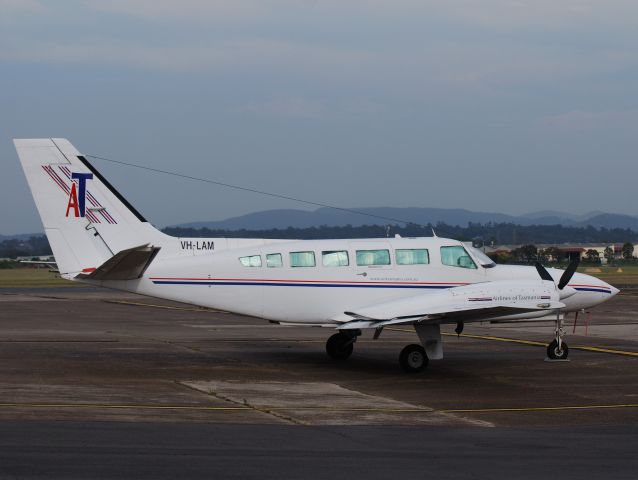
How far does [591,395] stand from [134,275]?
1010 cm

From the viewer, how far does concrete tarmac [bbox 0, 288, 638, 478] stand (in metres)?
12.0

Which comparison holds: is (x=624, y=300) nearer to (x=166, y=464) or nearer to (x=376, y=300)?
(x=376, y=300)

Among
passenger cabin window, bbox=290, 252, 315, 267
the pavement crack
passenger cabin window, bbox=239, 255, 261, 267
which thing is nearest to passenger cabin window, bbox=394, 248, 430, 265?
passenger cabin window, bbox=290, 252, 315, 267

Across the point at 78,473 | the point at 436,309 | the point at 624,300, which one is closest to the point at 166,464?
the point at 78,473

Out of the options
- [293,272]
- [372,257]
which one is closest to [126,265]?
[293,272]

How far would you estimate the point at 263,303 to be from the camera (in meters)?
22.8

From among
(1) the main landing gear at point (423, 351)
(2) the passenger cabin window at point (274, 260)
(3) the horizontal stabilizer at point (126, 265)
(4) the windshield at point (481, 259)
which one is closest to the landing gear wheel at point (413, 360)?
(1) the main landing gear at point (423, 351)

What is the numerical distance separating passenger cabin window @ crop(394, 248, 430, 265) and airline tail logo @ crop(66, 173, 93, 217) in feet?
23.9

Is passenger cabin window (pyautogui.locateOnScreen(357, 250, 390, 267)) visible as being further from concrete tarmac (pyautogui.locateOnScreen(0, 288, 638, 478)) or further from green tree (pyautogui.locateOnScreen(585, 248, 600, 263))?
green tree (pyautogui.locateOnScreen(585, 248, 600, 263))

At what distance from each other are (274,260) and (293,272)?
0.52m

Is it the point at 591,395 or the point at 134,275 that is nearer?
the point at 591,395

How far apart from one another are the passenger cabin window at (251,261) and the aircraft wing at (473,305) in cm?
251

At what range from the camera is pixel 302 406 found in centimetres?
1691

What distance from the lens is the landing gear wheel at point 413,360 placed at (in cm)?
2198
